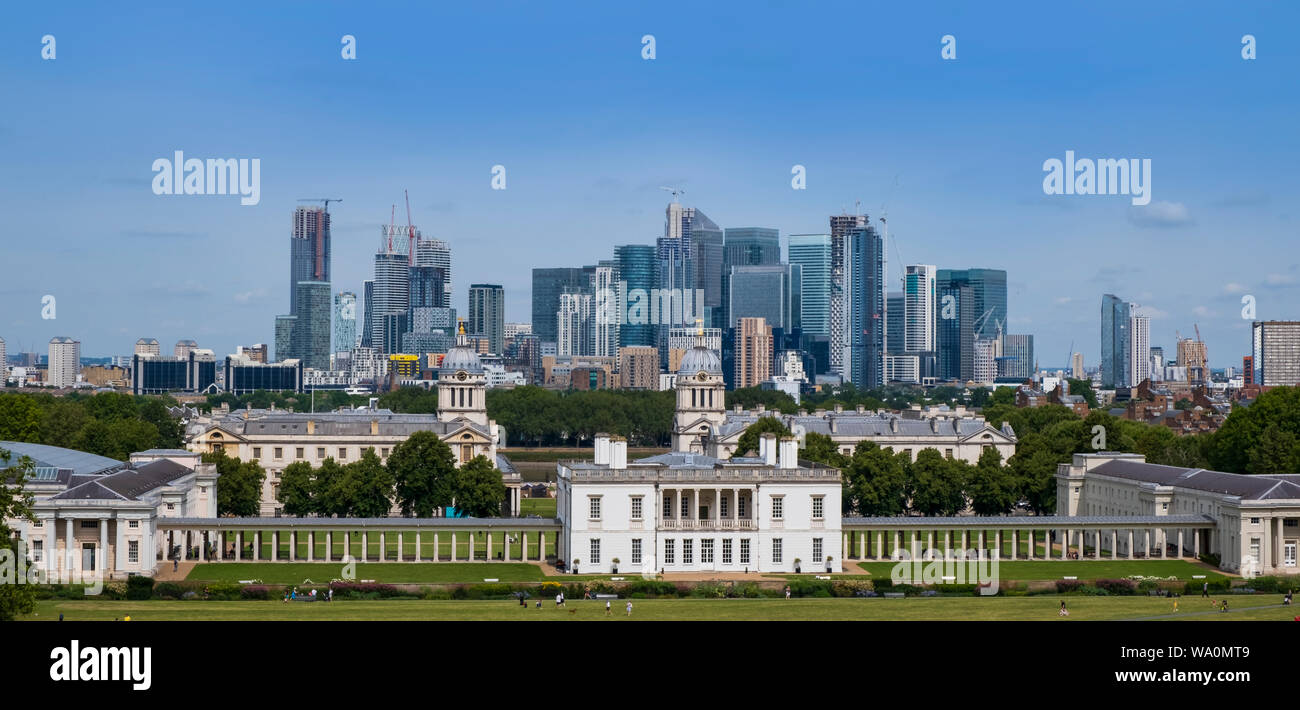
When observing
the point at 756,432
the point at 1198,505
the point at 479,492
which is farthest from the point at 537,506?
the point at 1198,505

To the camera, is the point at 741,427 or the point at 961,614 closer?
the point at 961,614

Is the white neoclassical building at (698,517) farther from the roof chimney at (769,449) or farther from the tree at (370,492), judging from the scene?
the tree at (370,492)

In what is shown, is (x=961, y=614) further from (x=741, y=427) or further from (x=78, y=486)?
(x=741, y=427)

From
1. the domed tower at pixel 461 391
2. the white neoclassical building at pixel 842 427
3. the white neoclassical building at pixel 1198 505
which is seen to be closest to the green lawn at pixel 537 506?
the domed tower at pixel 461 391

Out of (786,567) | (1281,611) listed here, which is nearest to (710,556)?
(786,567)

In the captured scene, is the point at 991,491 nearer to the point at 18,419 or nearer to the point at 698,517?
the point at 698,517
